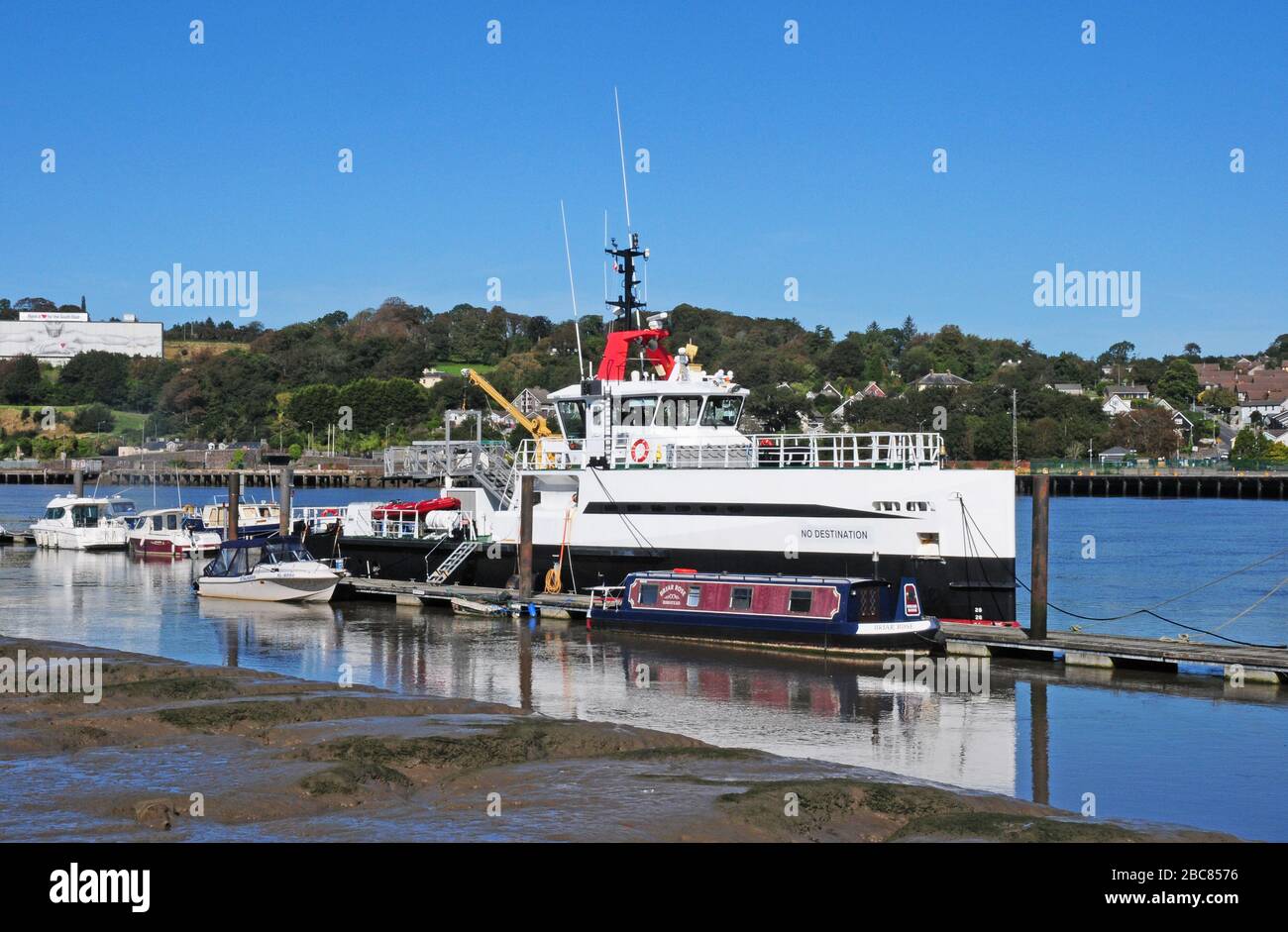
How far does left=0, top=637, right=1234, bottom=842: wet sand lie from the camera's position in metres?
13.3

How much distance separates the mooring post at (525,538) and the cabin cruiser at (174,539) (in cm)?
2943

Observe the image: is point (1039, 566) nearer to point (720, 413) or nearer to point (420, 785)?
point (720, 413)

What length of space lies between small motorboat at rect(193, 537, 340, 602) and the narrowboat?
1161cm

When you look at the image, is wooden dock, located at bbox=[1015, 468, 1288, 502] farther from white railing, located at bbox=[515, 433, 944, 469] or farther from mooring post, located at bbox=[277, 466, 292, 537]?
white railing, located at bbox=[515, 433, 944, 469]

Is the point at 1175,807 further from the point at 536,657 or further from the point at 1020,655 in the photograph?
the point at 536,657

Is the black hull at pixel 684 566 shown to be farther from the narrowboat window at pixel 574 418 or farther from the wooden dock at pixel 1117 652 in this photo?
the narrowboat window at pixel 574 418

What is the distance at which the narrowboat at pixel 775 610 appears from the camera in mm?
30750

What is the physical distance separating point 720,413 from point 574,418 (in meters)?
4.80

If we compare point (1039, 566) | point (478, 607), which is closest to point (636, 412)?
point (478, 607)

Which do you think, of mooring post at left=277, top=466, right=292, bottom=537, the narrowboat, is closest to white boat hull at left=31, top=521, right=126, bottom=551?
mooring post at left=277, top=466, right=292, bottom=537

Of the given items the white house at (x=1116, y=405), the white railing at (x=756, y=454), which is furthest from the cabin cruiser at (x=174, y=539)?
the white house at (x=1116, y=405)

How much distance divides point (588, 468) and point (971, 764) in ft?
63.6

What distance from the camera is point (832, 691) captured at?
91.9 feet
